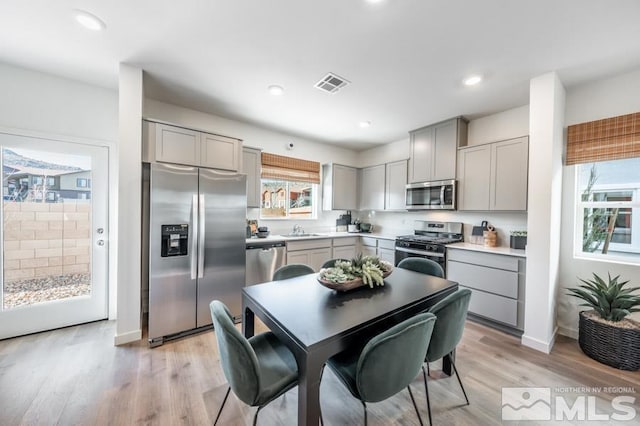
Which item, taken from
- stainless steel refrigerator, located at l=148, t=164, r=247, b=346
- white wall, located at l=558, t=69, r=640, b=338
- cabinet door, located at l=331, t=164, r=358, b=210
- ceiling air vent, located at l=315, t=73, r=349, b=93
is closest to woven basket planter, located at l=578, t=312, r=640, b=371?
white wall, located at l=558, t=69, r=640, b=338

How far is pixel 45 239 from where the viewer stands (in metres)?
2.54

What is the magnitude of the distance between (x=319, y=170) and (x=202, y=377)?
11.8 ft

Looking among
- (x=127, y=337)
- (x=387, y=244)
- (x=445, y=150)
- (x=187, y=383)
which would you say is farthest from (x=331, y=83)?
(x=127, y=337)

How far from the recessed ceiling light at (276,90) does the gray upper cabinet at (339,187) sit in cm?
195

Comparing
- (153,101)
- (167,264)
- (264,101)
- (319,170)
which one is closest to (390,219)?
(319,170)

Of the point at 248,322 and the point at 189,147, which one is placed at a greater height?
the point at 189,147

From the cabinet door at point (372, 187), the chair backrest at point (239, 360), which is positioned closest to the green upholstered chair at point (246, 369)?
the chair backrest at point (239, 360)

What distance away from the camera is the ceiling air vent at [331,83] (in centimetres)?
245

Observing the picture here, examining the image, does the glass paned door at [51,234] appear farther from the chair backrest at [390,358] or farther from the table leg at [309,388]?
the chair backrest at [390,358]

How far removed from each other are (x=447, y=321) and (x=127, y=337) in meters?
2.88

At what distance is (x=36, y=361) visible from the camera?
2053mm

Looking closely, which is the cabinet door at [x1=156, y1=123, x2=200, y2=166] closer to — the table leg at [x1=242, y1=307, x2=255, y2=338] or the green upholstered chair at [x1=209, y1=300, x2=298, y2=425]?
the table leg at [x1=242, y1=307, x2=255, y2=338]

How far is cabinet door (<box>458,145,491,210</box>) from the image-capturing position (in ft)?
10.2

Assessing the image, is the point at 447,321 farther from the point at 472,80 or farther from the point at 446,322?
the point at 472,80
